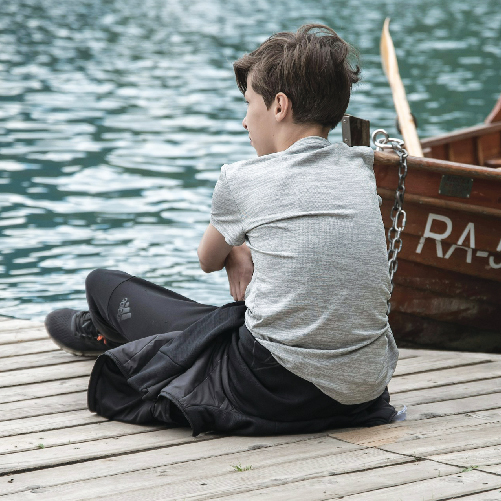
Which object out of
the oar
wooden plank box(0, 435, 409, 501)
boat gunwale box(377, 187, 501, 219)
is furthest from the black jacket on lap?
the oar

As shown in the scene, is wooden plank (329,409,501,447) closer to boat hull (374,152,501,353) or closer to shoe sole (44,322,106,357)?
shoe sole (44,322,106,357)

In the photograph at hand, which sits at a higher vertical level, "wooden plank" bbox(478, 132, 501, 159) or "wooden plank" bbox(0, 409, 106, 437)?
"wooden plank" bbox(0, 409, 106, 437)

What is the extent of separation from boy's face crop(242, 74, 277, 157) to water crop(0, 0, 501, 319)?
125 inches

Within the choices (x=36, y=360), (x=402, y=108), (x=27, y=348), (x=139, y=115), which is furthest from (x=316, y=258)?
(x=139, y=115)

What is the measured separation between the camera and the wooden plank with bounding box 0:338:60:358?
143 inches

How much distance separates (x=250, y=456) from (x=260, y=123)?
921mm

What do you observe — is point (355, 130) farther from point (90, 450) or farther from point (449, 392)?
point (90, 450)

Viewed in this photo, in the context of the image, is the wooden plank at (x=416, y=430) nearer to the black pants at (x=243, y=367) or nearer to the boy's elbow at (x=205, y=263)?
the black pants at (x=243, y=367)

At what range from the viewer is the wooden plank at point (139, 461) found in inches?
92.1

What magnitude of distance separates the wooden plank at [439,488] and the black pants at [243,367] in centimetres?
43

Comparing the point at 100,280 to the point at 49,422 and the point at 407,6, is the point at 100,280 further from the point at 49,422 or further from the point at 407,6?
the point at 407,6

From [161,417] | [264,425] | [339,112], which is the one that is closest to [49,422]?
[161,417]

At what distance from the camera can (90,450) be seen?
8.41 ft

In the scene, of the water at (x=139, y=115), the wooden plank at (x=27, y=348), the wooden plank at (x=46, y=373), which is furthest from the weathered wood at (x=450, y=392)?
the water at (x=139, y=115)
